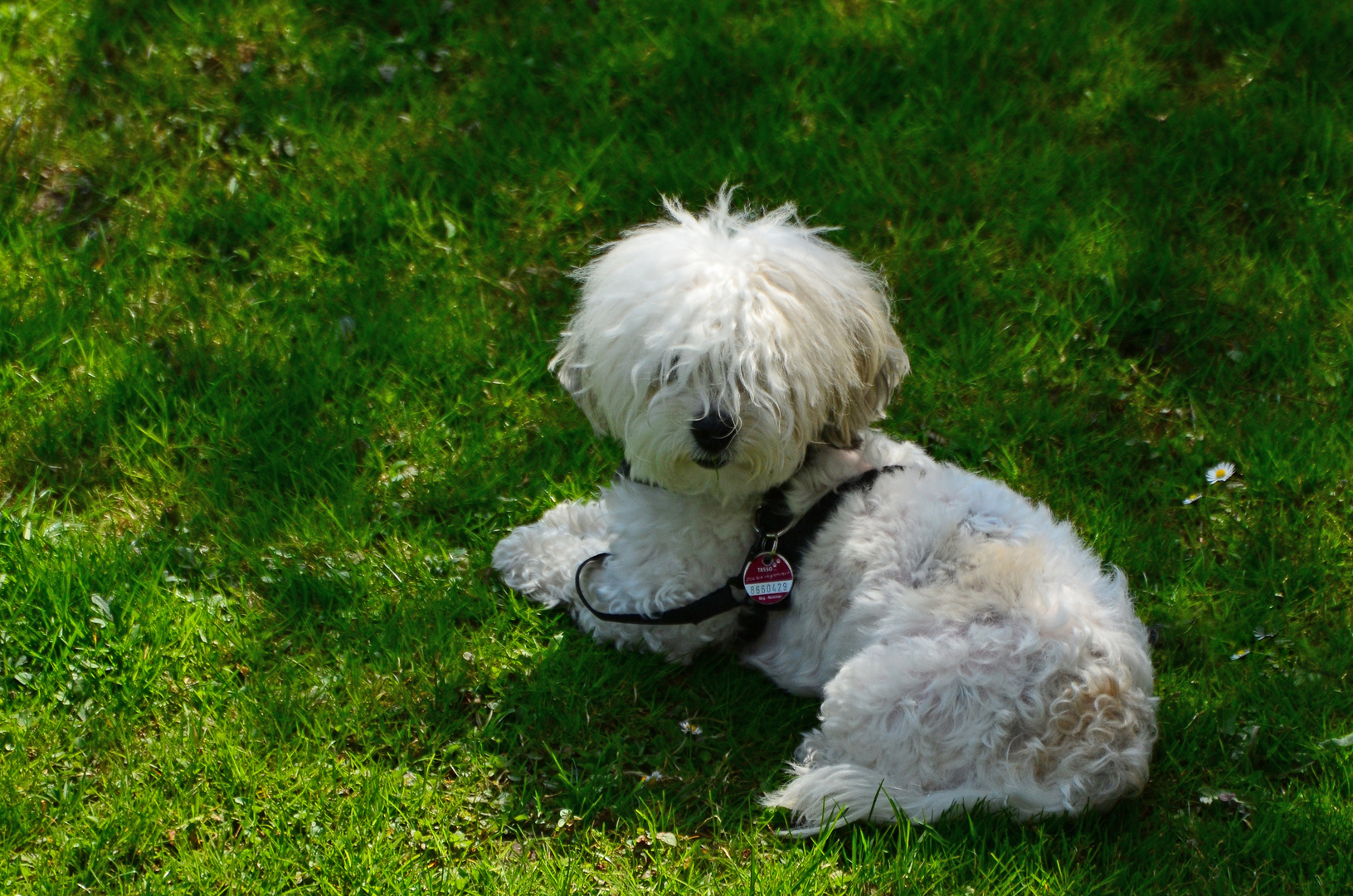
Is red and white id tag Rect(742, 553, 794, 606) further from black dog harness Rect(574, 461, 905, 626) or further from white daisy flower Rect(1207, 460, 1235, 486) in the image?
white daisy flower Rect(1207, 460, 1235, 486)

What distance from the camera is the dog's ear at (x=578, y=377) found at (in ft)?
11.3

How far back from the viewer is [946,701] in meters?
3.06

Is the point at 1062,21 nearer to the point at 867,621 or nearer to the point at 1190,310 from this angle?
the point at 1190,310

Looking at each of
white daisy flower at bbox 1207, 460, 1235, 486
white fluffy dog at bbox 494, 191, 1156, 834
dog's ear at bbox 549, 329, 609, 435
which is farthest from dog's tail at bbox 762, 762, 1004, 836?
white daisy flower at bbox 1207, 460, 1235, 486

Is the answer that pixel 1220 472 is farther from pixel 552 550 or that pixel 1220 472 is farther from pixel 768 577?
pixel 552 550

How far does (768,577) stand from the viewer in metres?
3.46

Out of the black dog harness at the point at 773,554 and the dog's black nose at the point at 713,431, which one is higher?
the dog's black nose at the point at 713,431

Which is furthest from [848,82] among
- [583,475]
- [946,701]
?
[946,701]

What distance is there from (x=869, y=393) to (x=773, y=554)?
58 cm

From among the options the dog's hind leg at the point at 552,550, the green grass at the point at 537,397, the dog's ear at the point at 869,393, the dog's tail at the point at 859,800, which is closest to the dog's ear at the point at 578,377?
the dog's hind leg at the point at 552,550

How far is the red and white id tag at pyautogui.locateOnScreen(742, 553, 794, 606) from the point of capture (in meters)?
3.45

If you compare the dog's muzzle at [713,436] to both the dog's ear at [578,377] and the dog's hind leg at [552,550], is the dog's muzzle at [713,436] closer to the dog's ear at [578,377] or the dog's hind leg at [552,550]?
the dog's ear at [578,377]

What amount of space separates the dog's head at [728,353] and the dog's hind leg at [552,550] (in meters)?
0.61

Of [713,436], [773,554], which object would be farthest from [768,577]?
[713,436]
